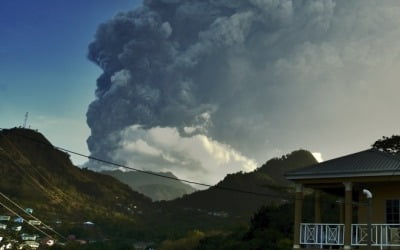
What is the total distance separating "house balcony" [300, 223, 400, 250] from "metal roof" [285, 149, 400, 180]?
181cm

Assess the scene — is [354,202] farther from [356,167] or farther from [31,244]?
[31,244]

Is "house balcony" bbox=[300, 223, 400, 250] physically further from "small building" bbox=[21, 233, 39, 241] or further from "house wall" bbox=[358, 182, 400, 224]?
"small building" bbox=[21, 233, 39, 241]

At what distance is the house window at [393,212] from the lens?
729 inches

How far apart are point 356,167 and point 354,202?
4.11 feet

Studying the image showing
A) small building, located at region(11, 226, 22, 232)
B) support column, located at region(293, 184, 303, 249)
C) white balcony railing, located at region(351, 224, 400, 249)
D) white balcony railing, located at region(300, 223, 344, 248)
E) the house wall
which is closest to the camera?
white balcony railing, located at region(351, 224, 400, 249)

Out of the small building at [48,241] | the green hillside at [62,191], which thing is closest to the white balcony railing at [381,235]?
the small building at [48,241]

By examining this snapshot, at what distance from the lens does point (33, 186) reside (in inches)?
5084

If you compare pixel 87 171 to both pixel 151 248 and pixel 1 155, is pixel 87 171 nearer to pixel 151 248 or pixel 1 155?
pixel 1 155

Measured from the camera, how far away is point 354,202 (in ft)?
59.8

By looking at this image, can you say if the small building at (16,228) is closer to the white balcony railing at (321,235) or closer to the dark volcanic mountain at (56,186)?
the dark volcanic mountain at (56,186)

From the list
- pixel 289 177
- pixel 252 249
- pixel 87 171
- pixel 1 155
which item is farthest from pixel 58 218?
pixel 289 177

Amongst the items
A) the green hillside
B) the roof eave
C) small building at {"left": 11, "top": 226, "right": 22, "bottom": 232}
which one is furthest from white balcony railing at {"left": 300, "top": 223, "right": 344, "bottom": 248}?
the green hillside

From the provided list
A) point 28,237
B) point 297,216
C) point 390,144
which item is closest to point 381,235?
point 297,216

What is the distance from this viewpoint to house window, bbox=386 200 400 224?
18.5 m
